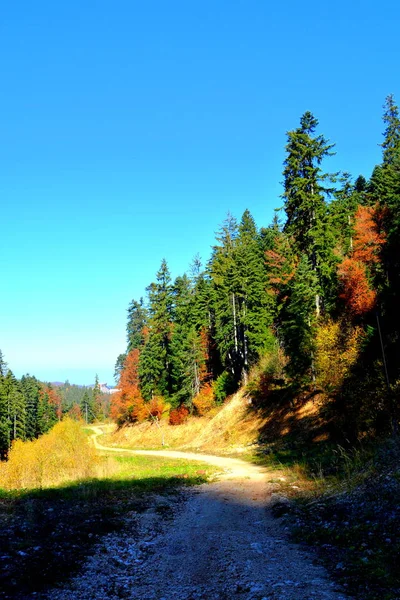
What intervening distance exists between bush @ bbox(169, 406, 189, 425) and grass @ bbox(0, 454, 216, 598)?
36.6 m

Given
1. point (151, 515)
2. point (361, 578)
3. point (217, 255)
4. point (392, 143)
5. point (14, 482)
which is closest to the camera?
point (361, 578)

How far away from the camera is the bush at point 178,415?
54.4 m

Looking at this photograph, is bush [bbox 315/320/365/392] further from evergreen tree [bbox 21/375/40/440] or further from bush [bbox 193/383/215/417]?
evergreen tree [bbox 21/375/40/440]

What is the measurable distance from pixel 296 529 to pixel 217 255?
58156mm

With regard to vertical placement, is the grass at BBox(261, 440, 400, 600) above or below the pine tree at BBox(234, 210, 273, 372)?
below

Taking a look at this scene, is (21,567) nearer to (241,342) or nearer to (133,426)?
(241,342)

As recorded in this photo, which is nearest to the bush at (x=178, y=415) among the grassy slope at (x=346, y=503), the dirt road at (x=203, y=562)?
the grassy slope at (x=346, y=503)

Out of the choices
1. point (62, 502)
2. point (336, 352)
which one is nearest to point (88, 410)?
point (336, 352)

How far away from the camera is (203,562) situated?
8008 millimetres

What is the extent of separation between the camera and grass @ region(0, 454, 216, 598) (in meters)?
6.94

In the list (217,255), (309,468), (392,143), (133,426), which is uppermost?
(392,143)

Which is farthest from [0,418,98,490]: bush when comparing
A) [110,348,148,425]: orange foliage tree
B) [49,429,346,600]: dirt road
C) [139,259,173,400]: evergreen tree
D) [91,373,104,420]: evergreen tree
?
[91,373,104,420]: evergreen tree

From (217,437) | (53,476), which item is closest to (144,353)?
(217,437)

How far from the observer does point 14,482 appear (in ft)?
53.8
